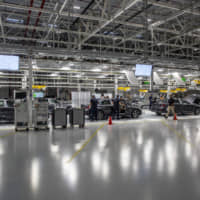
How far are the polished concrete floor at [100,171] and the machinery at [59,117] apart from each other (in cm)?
305

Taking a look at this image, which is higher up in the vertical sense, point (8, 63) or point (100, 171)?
point (8, 63)

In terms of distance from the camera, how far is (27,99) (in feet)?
29.0

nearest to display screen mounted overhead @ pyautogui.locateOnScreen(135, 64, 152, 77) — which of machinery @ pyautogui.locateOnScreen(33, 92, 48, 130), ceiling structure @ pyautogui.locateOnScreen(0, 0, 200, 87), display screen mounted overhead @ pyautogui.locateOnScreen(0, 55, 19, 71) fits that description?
ceiling structure @ pyautogui.locateOnScreen(0, 0, 200, 87)

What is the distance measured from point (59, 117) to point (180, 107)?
10.2 metres

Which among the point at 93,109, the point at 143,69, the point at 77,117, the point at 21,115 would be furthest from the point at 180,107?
the point at 21,115

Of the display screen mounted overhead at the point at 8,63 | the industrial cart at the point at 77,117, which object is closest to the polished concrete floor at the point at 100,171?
the industrial cart at the point at 77,117

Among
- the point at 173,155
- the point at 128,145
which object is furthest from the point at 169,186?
the point at 128,145

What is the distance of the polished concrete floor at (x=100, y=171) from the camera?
115 inches

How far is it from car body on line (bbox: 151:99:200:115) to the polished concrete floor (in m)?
9.23

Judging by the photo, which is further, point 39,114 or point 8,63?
point 8,63

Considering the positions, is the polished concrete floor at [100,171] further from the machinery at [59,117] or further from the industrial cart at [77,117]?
the industrial cart at [77,117]

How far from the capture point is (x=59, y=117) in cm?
935

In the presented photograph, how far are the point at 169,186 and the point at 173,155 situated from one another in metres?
1.86

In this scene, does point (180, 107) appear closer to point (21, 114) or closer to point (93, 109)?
point (93, 109)
